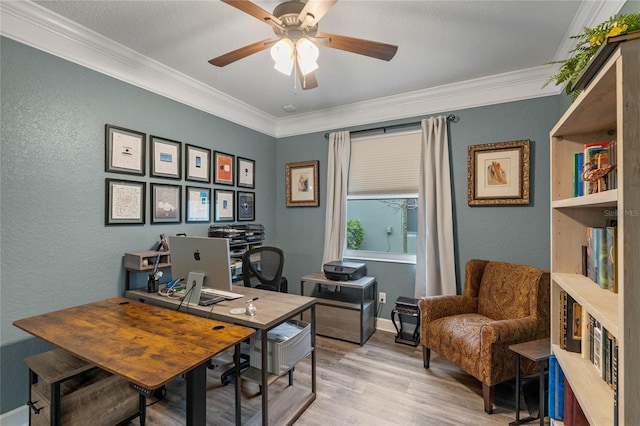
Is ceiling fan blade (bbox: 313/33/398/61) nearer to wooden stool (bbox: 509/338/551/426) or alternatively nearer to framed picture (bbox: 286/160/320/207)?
wooden stool (bbox: 509/338/551/426)

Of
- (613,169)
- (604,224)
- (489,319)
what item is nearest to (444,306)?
(489,319)

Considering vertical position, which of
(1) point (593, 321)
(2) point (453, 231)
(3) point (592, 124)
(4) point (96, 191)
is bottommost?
(1) point (593, 321)

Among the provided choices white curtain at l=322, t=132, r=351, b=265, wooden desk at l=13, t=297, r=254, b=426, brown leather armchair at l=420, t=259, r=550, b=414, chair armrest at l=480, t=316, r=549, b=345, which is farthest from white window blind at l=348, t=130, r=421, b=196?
wooden desk at l=13, t=297, r=254, b=426

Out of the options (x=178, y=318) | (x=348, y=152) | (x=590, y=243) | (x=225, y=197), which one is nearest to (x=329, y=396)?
(x=178, y=318)

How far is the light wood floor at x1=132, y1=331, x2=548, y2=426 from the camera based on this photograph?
6.28ft

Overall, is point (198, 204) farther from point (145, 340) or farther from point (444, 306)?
point (444, 306)

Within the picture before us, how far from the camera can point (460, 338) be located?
2.17m

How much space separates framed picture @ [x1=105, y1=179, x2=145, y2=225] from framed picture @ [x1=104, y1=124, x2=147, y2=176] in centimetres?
11

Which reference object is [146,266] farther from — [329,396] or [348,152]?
[348,152]

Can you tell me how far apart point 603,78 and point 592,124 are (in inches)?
23.0

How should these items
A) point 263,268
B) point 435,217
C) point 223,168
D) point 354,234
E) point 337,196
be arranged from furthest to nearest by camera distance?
point 354,234
point 337,196
point 223,168
point 435,217
point 263,268

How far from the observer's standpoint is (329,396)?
2154 mm

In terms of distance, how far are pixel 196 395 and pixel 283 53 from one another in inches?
74.6

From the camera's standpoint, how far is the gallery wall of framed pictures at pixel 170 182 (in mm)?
2340
